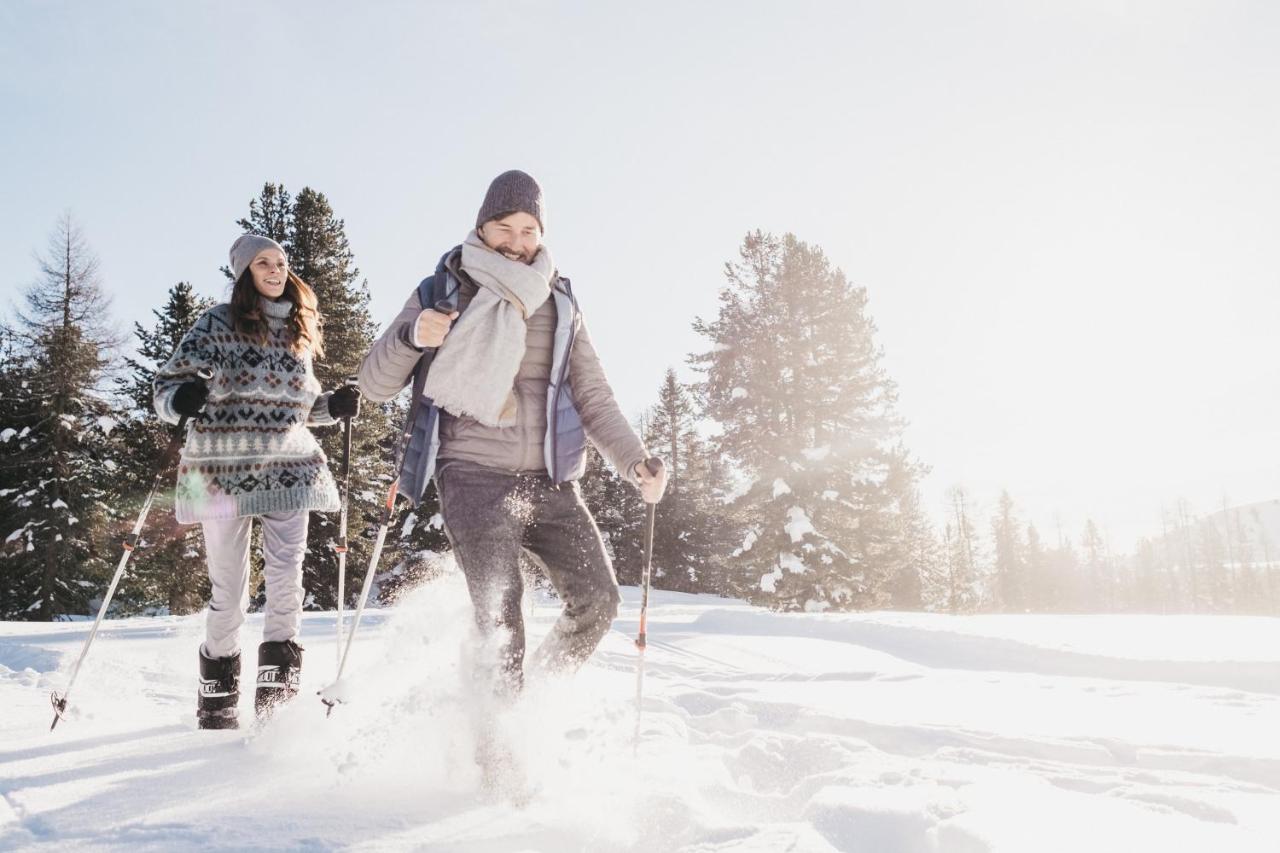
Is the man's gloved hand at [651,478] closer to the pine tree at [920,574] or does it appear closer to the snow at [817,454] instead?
the snow at [817,454]

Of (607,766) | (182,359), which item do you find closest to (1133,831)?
(607,766)

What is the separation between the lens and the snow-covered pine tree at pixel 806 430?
728 inches

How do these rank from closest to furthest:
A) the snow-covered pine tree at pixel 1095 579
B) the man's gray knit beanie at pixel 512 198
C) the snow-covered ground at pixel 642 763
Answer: the snow-covered ground at pixel 642 763 → the man's gray knit beanie at pixel 512 198 → the snow-covered pine tree at pixel 1095 579

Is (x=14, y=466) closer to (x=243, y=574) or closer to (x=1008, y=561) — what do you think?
(x=243, y=574)

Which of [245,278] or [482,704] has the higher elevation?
[245,278]

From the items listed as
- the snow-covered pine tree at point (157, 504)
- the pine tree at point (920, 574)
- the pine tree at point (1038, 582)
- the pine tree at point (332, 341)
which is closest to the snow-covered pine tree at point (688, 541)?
the pine tree at point (920, 574)

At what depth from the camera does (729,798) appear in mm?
2439

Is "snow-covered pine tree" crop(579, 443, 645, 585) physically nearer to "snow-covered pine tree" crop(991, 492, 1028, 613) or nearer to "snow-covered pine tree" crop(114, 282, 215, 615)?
"snow-covered pine tree" crop(114, 282, 215, 615)

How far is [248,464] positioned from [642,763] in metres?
2.26

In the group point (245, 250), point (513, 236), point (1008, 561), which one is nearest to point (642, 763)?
point (513, 236)

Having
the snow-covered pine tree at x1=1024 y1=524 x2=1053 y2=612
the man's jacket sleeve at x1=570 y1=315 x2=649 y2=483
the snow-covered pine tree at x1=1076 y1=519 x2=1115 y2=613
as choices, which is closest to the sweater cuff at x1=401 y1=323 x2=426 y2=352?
the man's jacket sleeve at x1=570 y1=315 x2=649 y2=483

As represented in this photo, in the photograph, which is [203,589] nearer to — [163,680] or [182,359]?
[163,680]

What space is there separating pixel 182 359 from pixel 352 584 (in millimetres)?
18534

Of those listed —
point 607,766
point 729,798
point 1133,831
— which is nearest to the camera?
point 1133,831
